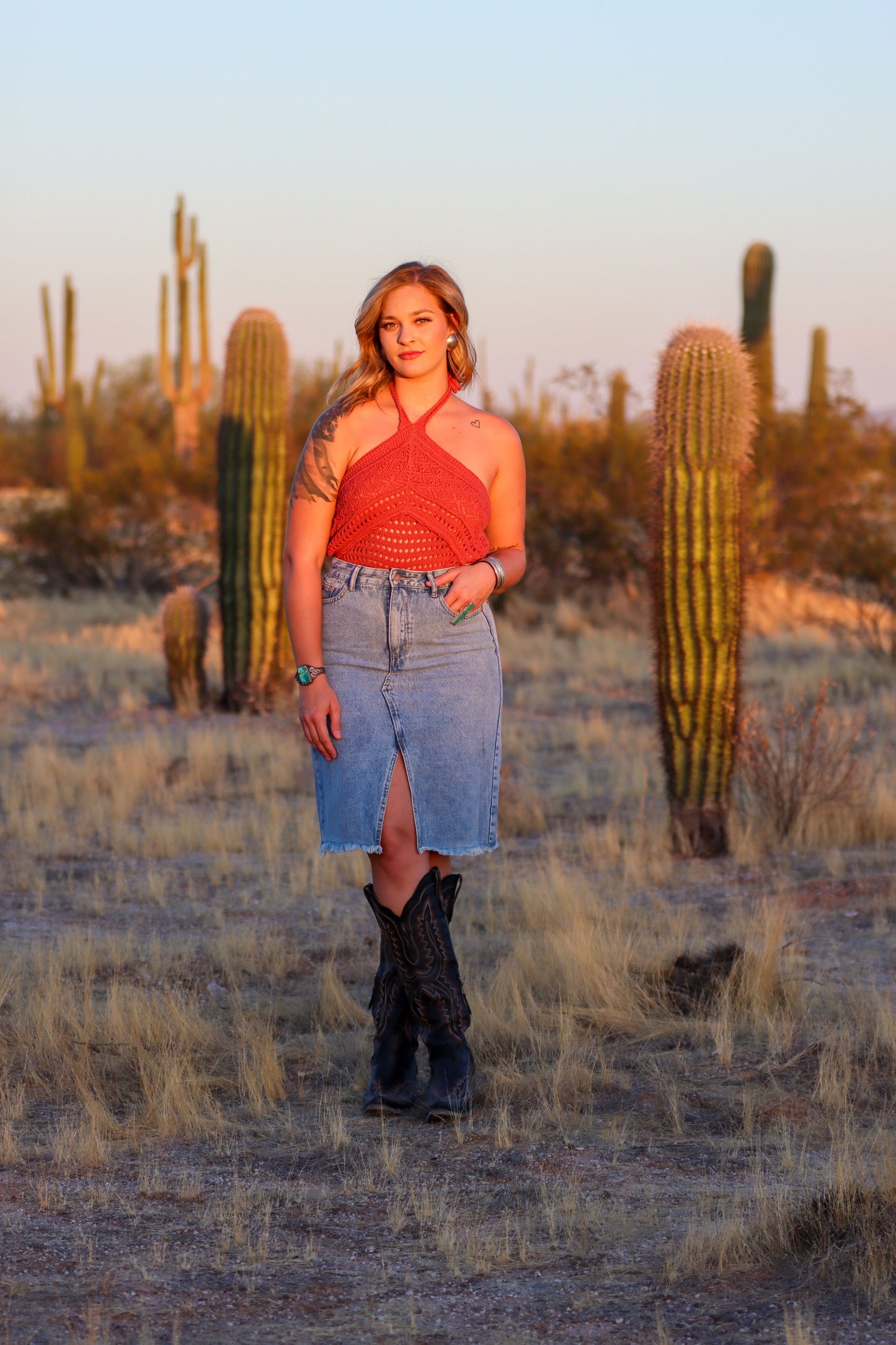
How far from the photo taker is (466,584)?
140 inches

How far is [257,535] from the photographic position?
1133 cm

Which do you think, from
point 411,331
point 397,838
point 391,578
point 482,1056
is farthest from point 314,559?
point 482,1056

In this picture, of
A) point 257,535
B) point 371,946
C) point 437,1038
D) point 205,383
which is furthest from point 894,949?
point 205,383

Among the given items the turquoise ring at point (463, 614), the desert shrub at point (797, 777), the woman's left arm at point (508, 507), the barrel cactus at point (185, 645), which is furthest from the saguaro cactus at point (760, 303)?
the turquoise ring at point (463, 614)

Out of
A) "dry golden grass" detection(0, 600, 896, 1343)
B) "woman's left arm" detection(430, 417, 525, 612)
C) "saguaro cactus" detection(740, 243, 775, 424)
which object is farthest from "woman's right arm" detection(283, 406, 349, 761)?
"saguaro cactus" detection(740, 243, 775, 424)

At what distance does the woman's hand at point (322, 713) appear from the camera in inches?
140

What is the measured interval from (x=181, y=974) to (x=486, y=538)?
7.35ft

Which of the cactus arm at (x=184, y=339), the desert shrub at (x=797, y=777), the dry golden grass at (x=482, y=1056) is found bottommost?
the dry golden grass at (x=482, y=1056)

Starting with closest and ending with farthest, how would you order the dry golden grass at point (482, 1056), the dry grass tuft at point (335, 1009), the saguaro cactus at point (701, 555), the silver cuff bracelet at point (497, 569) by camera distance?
the dry golden grass at point (482, 1056)
the silver cuff bracelet at point (497, 569)
the dry grass tuft at point (335, 1009)
the saguaro cactus at point (701, 555)

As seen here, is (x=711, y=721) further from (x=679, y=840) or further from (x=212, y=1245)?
(x=212, y=1245)

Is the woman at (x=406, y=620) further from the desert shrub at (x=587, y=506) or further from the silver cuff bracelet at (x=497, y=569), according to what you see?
the desert shrub at (x=587, y=506)

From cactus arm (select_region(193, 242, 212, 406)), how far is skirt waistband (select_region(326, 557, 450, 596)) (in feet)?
82.4

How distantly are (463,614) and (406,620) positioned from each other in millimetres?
141

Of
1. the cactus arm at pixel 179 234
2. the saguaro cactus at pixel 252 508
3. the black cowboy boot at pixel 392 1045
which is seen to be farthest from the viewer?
the cactus arm at pixel 179 234
